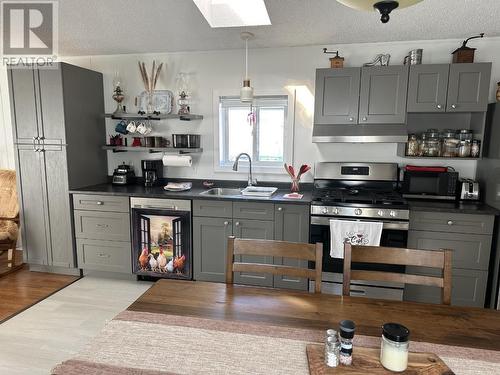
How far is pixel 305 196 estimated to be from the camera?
3109 mm

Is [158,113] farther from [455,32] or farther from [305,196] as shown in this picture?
[455,32]

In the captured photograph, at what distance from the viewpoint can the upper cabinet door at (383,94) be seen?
2.88 meters

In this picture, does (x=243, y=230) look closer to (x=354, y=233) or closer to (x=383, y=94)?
(x=354, y=233)

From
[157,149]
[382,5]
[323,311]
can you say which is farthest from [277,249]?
[157,149]

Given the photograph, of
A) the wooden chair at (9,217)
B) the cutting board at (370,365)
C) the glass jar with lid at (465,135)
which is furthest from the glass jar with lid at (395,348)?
the wooden chair at (9,217)

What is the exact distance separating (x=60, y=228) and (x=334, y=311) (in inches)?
123

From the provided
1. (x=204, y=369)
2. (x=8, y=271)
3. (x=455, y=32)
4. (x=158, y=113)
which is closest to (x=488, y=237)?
(x=455, y=32)

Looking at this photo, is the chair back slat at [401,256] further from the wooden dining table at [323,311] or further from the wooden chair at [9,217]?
the wooden chair at [9,217]

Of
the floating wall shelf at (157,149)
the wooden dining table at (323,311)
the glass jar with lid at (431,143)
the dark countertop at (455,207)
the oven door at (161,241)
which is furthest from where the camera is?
the floating wall shelf at (157,149)

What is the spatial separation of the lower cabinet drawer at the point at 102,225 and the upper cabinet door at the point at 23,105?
0.94 m

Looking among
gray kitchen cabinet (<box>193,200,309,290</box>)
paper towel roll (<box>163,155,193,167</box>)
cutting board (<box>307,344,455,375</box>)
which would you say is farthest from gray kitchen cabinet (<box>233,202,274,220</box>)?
cutting board (<box>307,344,455,375</box>)

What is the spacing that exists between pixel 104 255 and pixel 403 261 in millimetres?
2893

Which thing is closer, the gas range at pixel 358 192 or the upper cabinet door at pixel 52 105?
the gas range at pixel 358 192

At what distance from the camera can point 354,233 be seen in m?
2.75
